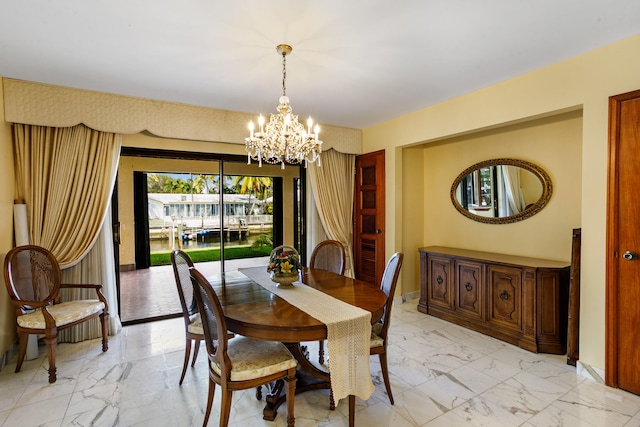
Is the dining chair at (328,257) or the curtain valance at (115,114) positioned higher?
the curtain valance at (115,114)

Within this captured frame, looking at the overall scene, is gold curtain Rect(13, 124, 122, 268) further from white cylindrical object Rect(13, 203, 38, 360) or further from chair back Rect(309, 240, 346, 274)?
chair back Rect(309, 240, 346, 274)

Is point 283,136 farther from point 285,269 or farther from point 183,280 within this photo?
point 183,280

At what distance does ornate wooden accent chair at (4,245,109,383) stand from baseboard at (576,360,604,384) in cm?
413

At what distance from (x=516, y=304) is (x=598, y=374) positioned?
766mm

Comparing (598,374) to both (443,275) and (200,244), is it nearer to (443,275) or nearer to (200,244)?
(443,275)

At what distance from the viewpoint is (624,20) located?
2023mm

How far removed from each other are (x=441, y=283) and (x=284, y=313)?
2.56m

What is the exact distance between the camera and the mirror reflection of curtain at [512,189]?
11.6ft

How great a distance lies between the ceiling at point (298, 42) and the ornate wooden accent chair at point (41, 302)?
1.63m

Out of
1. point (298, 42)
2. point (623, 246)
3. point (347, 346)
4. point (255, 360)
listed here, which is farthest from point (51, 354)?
point (623, 246)

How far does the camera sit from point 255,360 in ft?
6.04

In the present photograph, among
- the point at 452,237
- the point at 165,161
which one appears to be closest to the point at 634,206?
the point at 452,237

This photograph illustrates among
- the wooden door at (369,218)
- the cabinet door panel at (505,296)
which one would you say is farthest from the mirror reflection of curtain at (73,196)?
the cabinet door panel at (505,296)

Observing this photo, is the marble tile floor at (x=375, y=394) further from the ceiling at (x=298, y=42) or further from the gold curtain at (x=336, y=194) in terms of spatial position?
the ceiling at (x=298, y=42)
